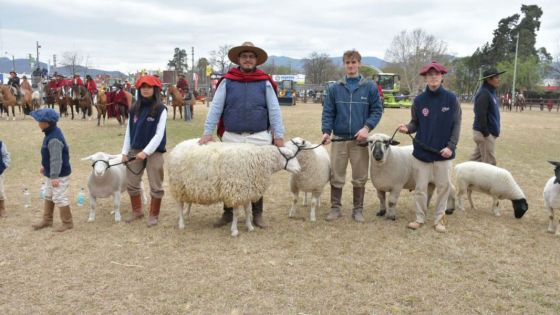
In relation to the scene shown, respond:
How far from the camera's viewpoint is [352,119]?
561cm

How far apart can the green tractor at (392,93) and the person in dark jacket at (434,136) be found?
3126 centimetres

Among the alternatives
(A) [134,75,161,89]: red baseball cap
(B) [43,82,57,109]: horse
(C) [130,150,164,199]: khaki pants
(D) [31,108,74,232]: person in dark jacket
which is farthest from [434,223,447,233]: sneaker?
(B) [43,82,57,109]: horse

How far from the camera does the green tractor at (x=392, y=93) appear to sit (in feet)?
120

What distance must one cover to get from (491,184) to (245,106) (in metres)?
3.86

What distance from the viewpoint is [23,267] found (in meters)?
4.23

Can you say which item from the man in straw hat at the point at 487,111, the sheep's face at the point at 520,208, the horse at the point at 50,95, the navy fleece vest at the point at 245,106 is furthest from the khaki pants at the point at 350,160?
the horse at the point at 50,95

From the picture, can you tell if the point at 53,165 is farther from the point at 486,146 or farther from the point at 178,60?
the point at 178,60

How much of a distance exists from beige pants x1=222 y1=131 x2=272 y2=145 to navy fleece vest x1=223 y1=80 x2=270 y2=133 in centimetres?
9

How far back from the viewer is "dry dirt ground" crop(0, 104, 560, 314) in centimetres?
357

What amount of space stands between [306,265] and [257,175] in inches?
52.7

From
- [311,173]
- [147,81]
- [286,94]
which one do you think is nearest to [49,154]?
[147,81]

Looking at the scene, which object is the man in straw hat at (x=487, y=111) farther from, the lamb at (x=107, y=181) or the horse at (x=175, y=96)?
the horse at (x=175, y=96)

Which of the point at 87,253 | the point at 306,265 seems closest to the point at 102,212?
the point at 87,253

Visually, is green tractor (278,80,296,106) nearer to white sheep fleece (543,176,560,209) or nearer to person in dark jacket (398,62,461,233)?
person in dark jacket (398,62,461,233)
